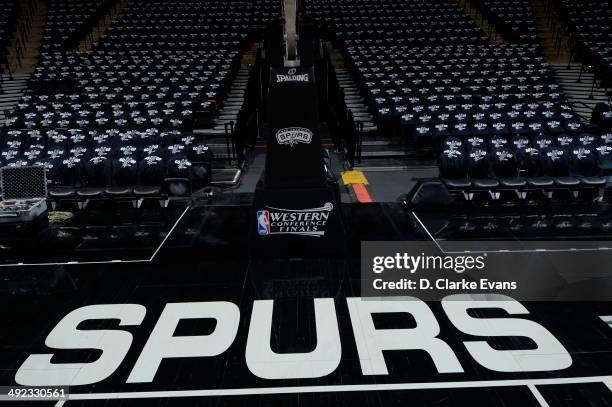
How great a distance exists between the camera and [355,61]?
45.4ft

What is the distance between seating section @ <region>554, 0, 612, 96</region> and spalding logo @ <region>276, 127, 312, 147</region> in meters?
11.4

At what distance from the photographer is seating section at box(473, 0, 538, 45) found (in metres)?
15.3

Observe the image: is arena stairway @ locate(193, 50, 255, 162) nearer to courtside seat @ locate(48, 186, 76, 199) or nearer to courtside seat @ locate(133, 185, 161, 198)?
courtside seat @ locate(133, 185, 161, 198)

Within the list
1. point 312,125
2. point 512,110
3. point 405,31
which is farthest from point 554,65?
point 312,125

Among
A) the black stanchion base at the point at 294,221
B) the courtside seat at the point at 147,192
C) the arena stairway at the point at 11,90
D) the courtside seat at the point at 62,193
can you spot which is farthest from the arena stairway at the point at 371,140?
the arena stairway at the point at 11,90

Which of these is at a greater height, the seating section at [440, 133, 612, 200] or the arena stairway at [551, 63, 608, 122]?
the arena stairway at [551, 63, 608, 122]

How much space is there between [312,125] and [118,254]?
111 inches

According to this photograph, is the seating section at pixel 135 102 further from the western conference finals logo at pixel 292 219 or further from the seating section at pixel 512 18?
the seating section at pixel 512 18

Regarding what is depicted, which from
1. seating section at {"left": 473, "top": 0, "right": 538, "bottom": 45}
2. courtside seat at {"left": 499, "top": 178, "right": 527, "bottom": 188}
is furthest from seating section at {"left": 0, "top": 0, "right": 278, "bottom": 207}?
seating section at {"left": 473, "top": 0, "right": 538, "bottom": 45}

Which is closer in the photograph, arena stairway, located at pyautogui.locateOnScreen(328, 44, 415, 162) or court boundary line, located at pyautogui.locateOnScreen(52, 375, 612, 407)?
court boundary line, located at pyautogui.locateOnScreen(52, 375, 612, 407)

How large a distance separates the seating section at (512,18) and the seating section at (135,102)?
332 inches

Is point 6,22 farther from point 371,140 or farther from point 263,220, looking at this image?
point 263,220

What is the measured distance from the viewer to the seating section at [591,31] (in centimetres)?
1305

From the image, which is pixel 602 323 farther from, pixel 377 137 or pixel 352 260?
pixel 377 137
